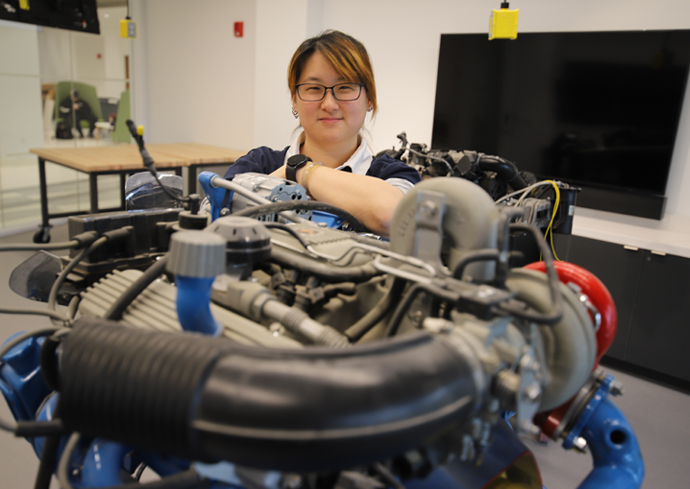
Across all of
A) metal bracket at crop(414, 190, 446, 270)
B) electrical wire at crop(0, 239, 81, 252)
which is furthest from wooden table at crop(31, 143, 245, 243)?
metal bracket at crop(414, 190, 446, 270)

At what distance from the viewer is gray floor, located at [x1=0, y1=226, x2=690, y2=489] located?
4.89 ft

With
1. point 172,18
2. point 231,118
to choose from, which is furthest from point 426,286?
point 172,18

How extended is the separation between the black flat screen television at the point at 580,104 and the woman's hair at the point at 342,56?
1683mm

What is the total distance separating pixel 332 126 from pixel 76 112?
3784mm

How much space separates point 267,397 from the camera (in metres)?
0.31

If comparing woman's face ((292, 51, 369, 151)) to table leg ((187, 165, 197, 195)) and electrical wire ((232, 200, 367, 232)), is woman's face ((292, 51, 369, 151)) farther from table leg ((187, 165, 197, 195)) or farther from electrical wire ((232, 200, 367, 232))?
table leg ((187, 165, 197, 195))

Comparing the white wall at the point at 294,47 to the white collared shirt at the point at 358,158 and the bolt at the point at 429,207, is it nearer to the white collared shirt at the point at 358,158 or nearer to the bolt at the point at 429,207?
the white collared shirt at the point at 358,158

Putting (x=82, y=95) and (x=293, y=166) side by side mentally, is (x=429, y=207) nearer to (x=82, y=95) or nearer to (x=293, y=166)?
(x=293, y=166)

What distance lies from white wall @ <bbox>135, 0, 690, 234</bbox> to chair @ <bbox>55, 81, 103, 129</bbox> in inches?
26.8

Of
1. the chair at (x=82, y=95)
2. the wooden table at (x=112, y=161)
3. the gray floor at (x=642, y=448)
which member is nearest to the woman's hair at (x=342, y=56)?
the gray floor at (x=642, y=448)

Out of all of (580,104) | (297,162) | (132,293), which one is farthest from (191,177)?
(132,293)

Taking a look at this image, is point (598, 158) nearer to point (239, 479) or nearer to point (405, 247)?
point (405, 247)

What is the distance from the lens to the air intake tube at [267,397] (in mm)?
312

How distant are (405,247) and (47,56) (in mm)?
4366
